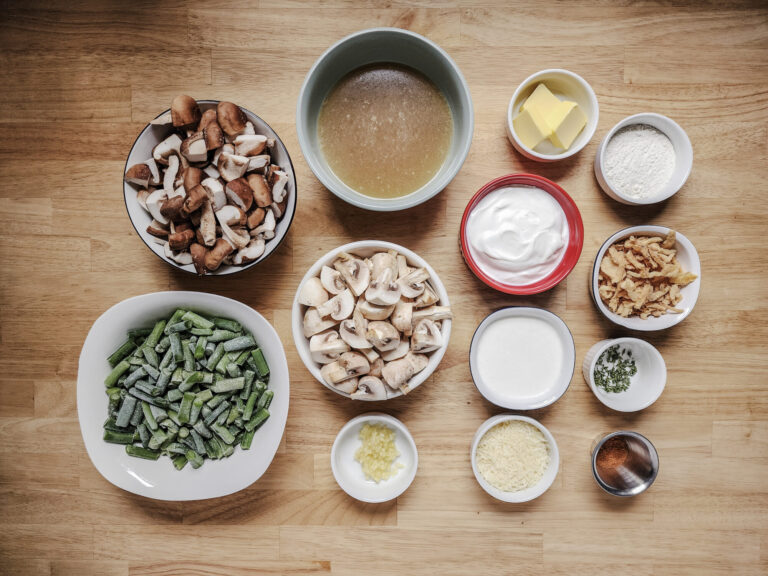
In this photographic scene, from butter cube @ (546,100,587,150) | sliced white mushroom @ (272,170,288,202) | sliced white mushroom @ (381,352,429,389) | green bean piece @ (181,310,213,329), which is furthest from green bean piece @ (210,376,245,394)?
butter cube @ (546,100,587,150)

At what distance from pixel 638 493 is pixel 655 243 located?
0.67 metres

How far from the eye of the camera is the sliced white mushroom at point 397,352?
1.23 meters

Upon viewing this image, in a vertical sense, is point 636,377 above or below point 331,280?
below

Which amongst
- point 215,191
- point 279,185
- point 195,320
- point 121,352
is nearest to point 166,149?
point 215,191

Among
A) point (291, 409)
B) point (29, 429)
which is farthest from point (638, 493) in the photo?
point (29, 429)

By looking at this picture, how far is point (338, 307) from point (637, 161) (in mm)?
883

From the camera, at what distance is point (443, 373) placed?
1.38 m

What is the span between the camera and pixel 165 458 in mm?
1281

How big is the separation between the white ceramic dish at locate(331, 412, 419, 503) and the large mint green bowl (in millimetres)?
570

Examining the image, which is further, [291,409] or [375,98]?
[291,409]

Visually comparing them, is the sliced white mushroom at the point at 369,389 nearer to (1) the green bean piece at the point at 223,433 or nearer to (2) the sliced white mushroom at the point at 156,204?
(1) the green bean piece at the point at 223,433

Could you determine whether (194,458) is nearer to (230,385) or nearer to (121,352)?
(230,385)

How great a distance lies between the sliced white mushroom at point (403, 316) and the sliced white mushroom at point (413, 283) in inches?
1.0

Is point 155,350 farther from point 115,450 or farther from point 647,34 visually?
point 647,34
